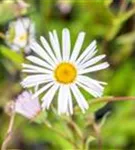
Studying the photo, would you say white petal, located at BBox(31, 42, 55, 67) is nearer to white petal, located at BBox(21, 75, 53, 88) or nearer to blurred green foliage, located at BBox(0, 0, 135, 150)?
white petal, located at BBox(21, 75, 53, 88)

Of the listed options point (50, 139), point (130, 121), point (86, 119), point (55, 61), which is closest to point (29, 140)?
point (50, 139)

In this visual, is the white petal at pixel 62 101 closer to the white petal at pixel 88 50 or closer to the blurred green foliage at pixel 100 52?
the white petal at pixel 88 50

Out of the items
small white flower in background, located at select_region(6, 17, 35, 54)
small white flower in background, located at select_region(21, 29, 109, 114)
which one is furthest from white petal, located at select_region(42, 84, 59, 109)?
small white flower in background, located at select_region(6, 17, 35, 54)

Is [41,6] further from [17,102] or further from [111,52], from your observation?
[17,102]

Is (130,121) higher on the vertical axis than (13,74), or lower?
lower

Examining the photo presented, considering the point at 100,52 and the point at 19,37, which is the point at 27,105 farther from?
the point at 100,52

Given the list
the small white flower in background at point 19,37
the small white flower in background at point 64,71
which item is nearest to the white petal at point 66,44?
the small white flower in background at point 64,71
